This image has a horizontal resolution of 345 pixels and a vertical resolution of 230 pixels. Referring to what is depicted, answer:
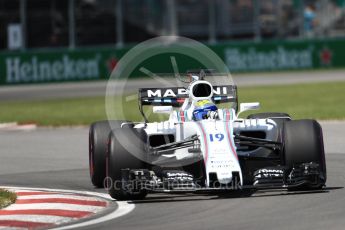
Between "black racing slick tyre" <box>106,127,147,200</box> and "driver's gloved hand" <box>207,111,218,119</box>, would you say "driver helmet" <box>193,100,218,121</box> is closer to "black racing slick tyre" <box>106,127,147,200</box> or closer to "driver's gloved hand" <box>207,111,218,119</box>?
"driver's gloved hand" <box>207,111,218,119</box>

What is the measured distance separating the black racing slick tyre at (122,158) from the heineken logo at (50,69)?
1268 inches

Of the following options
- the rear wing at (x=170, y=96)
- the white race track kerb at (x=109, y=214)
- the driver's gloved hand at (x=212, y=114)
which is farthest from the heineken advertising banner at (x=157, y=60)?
the white race track kerb at (x=109, y=214)

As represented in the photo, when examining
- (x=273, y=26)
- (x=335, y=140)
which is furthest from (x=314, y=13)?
(x=335, y=140)

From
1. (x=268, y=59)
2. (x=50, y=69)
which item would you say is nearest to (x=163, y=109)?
(x=50, y=69)

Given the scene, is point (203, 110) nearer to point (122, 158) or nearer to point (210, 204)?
point (122, 158)

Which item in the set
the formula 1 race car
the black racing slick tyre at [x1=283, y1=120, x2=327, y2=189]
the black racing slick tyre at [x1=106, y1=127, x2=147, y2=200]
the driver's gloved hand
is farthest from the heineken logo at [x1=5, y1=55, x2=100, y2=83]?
the black racing slick tyre at [x1=283, y1=120, x2=327, y2=189]

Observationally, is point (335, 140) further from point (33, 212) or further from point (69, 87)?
point (69, 87)

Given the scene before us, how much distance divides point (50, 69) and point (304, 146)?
3354 centimetres

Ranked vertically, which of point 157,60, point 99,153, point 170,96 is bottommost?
point 99,153

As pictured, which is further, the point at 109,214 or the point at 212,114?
the point at 212,114

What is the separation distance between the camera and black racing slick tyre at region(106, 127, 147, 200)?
495 inches

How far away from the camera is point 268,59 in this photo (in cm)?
4834

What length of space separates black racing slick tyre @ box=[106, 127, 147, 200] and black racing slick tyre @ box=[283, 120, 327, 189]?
1812 millimetres

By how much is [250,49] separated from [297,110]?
20.0 m
